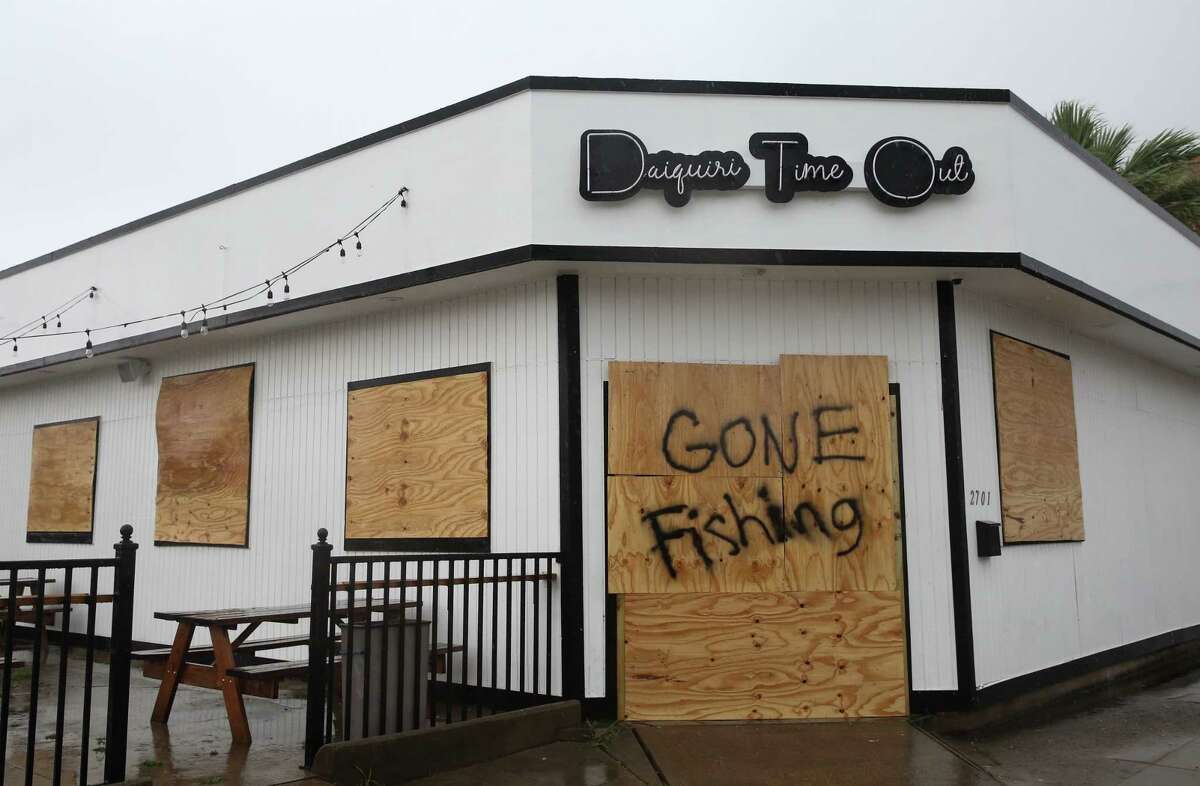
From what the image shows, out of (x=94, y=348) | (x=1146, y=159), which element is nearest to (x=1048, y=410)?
(x=94, y=348)

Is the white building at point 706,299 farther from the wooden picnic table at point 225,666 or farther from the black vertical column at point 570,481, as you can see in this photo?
the wooden picnic table at point 225,666

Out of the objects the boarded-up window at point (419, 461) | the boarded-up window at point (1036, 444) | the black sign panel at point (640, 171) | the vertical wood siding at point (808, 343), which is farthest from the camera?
the boarded-up window at point (1036, 444)

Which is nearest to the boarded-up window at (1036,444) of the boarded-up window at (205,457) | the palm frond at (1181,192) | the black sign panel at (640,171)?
the black sign panel at (640,171)

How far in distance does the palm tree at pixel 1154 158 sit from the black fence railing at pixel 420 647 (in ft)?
51.7

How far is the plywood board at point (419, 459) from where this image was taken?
7793 millimetres

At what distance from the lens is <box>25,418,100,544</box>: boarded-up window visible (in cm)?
1181

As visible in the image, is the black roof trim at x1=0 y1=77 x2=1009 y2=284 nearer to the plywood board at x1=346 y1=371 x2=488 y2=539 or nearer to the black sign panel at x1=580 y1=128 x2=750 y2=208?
the black sign panel at x1=580 y1=128 x2=750 y2=208

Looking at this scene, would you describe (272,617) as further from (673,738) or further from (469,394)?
(673,738)

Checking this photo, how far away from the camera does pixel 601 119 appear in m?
7.23

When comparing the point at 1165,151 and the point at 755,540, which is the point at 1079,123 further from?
the point at 755,540

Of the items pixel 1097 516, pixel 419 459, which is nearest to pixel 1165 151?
pixel 1097 516

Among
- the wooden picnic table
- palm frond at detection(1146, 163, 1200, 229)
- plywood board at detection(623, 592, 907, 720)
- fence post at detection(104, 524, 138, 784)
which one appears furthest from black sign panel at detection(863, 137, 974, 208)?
palm frond at detection(1146, 163, 1200, 229)

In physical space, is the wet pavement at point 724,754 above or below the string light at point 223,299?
below

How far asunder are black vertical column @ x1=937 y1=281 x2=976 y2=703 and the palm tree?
12876mm
